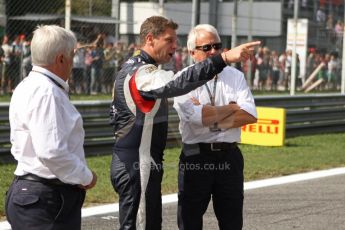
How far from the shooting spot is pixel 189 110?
5145mm

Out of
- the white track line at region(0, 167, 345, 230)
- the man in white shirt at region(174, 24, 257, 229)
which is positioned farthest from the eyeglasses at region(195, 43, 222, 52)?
the white track line at region(0, 167, 345, 230)

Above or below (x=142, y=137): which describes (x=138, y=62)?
above

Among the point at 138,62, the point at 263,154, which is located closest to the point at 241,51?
the point at 138,62

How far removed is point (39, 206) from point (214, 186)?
1.80 m

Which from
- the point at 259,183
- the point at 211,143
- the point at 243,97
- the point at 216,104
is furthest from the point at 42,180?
the point at 259,183

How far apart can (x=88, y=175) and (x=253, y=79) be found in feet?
69.7

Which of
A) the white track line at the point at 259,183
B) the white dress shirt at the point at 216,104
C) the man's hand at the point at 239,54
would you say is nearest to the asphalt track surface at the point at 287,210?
the white track line at the point at 259,183

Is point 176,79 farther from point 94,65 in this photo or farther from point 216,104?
point 94,65

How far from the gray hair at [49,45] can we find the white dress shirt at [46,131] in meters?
0.06

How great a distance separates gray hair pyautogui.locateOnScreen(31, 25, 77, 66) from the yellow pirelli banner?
371 inches

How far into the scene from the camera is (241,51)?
4258 millimetres

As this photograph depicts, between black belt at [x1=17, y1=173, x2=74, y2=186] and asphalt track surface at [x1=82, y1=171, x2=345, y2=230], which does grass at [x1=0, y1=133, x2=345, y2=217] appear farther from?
black belt at [x1=17, y1=173, x2=74, y2=186]

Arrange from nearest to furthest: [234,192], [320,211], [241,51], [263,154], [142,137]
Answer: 1. [241,51]
2. [142,137]
3. [234,192]
4. [320,211]
5. [263,154]

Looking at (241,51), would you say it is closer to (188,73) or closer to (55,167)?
(188,73)
